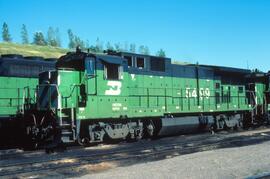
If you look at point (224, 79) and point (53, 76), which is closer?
point (53, 76)

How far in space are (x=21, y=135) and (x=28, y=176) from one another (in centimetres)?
556

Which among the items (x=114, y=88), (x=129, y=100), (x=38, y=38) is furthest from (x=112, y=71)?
(x=38, y=38)

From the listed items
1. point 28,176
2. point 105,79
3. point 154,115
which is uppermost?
point 105,79

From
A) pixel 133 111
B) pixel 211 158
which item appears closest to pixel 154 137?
pixel 133 111

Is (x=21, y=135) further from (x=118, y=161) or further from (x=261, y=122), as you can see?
(x=261, y=122)

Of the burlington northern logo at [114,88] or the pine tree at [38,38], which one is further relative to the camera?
the pine tree at [38,38]

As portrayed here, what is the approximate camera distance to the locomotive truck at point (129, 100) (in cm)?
1409

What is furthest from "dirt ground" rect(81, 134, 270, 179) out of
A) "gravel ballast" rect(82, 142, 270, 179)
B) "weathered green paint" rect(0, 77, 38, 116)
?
"weathered green paint" rect(0, 77, 38, 116)

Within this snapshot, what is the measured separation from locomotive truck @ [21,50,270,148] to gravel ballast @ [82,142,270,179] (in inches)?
179

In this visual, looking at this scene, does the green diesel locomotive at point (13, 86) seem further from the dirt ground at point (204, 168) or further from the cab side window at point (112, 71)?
the dirt ground at point (204, 168)

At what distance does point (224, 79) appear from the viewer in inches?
910

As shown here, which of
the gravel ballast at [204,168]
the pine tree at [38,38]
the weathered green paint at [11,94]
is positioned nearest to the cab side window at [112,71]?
the weathered green paint at [11,94]

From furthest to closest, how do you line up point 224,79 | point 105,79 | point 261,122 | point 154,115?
1. point 261,122
2. point 224,79
3. point 154,115
4. point 105,79

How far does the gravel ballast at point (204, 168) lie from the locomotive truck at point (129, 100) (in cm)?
456
